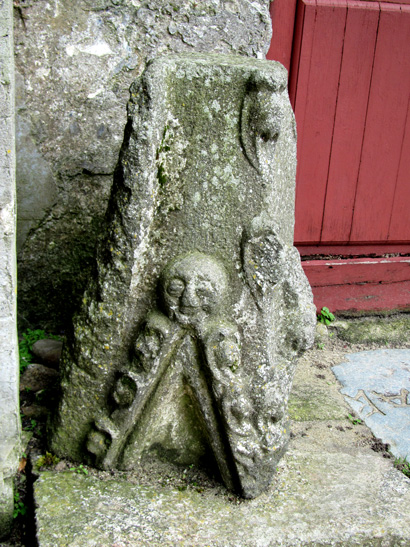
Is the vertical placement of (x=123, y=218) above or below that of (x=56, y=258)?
above

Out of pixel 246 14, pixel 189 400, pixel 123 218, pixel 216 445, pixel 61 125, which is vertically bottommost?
pixel 216 445

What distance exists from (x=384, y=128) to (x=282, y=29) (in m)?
0.79

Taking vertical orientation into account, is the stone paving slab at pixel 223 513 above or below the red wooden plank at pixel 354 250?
below

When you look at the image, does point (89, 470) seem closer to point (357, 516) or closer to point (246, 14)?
point (357, 516)

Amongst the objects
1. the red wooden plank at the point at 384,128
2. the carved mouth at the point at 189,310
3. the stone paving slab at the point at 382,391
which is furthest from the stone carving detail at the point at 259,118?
the red wooden plank at the point at 384,128

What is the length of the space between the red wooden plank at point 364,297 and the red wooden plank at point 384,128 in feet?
0.98

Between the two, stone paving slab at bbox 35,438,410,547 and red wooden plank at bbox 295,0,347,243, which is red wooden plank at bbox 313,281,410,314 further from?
stone paving slab at bbox 35,438,410,547

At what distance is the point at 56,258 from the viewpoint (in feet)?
8.06

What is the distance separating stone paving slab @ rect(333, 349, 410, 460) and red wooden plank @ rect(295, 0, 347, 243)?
2.46ft

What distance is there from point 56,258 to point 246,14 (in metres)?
1.37

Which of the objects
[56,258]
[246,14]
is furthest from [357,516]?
[246,14]

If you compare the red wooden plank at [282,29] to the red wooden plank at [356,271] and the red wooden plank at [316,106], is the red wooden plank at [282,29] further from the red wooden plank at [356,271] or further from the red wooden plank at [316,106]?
the red wooden plank at [356,271]

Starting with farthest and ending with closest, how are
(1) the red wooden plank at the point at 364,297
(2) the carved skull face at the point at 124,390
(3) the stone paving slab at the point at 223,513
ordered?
(1) the red wooden plank at the point at 364,297 → (2) the carved skull face at the point at 124,390 → (3) the stone paving slab at the point at 223,513

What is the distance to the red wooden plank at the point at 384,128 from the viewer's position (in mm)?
2811
